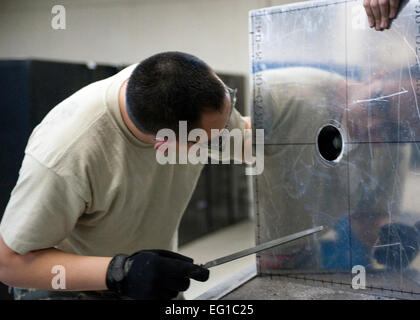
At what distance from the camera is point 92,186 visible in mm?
711

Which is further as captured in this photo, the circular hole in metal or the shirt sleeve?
the circular hole in metal

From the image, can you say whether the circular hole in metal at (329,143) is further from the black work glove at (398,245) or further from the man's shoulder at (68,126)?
the man's shoulder at (68,126)

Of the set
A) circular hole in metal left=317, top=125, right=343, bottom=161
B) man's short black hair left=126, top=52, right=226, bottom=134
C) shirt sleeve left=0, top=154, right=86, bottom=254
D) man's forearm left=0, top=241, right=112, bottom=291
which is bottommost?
man's forearm left=0, top=241, right=112, bottom=291

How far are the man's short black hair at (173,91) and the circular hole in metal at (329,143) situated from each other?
25 centimetres

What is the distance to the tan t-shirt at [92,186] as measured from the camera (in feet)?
2.21

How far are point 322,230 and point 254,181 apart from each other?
0.57 feet

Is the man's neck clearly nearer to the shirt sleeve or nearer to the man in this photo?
the man

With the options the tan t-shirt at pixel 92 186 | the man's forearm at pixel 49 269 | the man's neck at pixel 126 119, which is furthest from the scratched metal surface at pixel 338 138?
the man's forearm at pixel 49 269

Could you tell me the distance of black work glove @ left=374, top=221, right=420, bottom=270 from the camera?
71 centimetres

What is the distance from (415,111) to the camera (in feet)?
2.25

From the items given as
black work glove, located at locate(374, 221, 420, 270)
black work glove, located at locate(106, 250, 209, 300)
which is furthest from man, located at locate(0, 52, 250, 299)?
black work glove, located at locate(374, 221, 420, 270)
